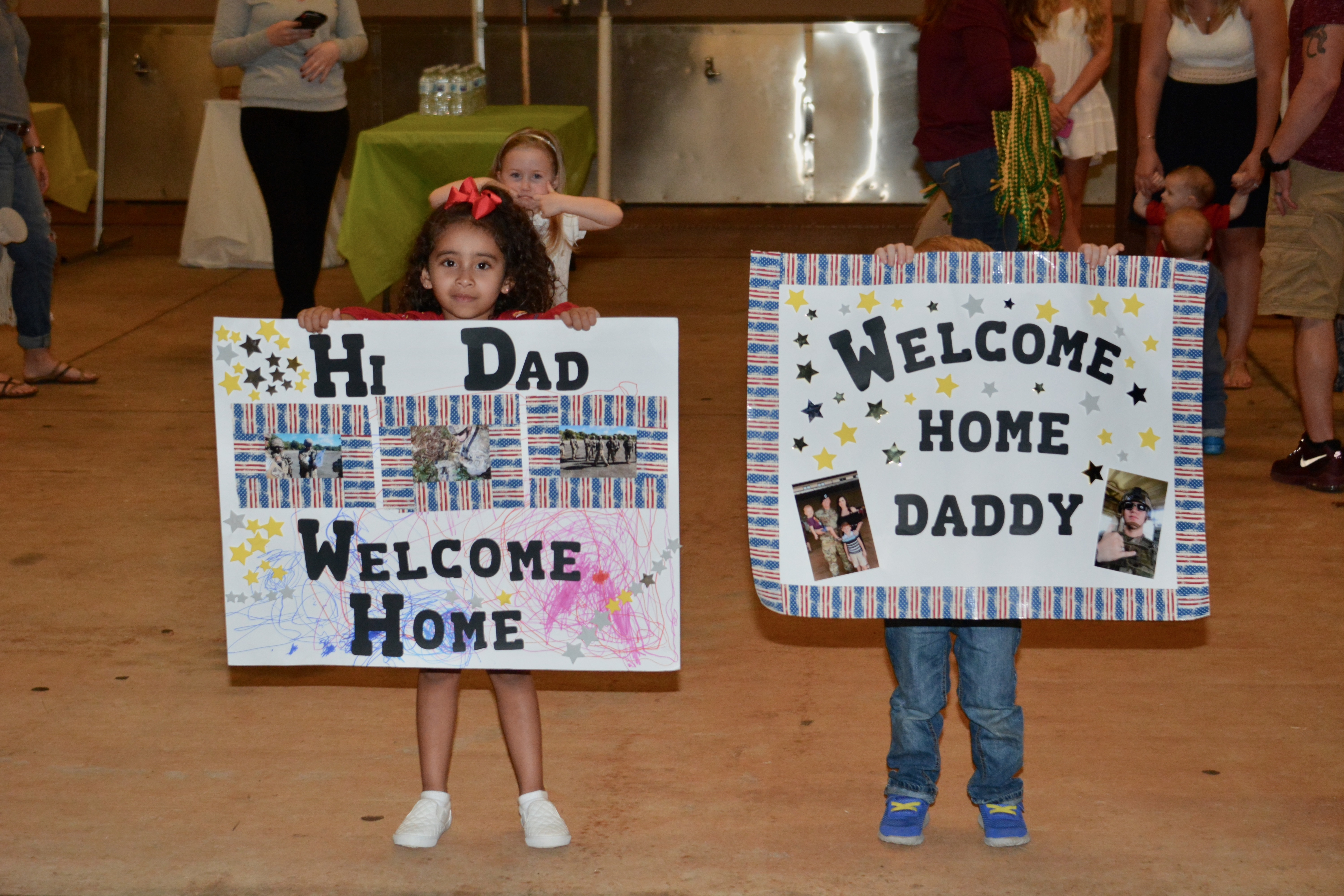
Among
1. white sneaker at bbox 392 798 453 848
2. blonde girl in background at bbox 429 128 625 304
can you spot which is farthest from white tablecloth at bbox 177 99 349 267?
white sneaker at bbox 392 798 453 848

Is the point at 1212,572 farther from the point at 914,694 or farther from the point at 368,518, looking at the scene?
the point at 368,518

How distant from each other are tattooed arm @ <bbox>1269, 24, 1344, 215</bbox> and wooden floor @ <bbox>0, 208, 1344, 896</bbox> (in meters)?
1.12

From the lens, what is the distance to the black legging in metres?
6.15

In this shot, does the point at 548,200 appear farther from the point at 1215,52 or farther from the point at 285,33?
the point at 1215,52

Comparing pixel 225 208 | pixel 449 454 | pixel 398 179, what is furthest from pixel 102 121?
pixel 449 454

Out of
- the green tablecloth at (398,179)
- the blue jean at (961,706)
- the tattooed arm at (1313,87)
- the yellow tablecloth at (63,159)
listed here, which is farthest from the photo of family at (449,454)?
the yellow tablecloth at (63,159)

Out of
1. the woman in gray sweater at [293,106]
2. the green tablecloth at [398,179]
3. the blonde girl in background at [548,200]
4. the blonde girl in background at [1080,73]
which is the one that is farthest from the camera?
the blonde girl in background at [1080,73]

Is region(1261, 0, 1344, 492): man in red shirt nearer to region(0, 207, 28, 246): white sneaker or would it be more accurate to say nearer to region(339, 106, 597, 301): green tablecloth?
region(339, 106, 597, 301): green tablecloth

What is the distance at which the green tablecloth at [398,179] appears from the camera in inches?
264

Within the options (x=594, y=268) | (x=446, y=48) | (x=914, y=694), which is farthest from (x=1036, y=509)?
(x=446, y=48)

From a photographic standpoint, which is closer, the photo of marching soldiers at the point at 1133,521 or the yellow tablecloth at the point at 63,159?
the photo of marching soldiers at the point at 1133,521

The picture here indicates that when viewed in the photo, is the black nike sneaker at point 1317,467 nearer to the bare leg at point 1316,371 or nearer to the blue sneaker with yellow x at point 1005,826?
the bare leg at point 1316,371

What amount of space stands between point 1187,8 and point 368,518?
4.01m

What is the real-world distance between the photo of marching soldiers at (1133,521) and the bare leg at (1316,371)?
8.30 ft
